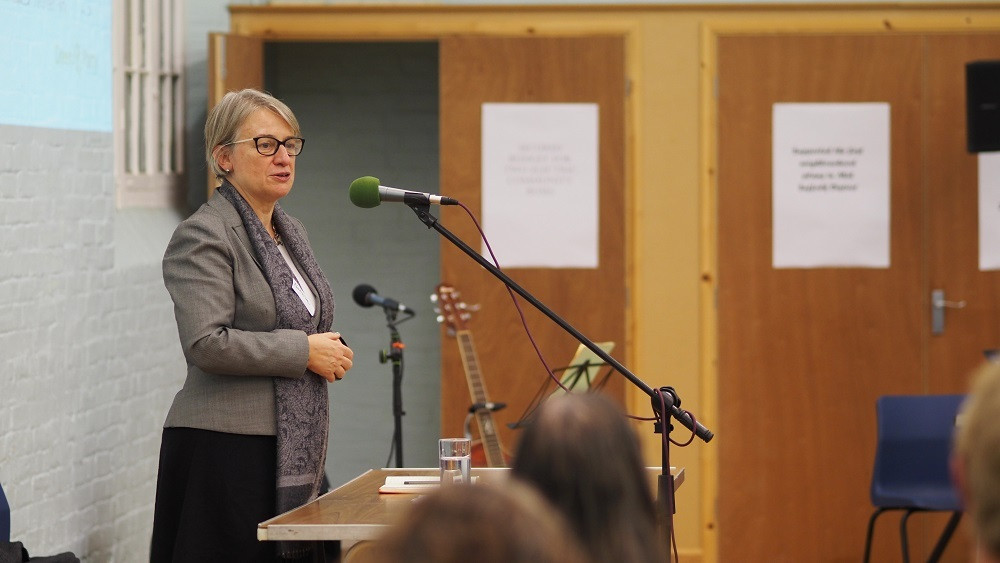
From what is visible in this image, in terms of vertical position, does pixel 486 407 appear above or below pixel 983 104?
below

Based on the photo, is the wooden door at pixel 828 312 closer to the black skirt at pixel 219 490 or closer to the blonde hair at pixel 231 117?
the blonde hair at pixel 231 117

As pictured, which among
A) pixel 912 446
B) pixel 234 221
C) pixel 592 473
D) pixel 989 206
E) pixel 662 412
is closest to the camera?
pixel 592 473

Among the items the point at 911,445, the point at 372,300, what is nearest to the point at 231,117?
the point at 372,300

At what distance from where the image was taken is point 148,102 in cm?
481

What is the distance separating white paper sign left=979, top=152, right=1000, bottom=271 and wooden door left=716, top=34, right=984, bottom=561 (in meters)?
0.04

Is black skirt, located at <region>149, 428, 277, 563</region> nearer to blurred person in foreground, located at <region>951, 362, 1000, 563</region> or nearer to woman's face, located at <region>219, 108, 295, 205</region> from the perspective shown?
woman's face, located at <region>219, 108, 295, 205</region>

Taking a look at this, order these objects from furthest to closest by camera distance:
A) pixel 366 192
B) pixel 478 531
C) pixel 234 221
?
pixel 234 221
pixel 366 192
pixel 478 531

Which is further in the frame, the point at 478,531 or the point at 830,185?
the point at 830,185

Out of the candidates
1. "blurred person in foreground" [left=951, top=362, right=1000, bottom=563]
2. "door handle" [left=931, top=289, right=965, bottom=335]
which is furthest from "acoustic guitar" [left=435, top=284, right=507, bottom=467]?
"blurred person in foreground" [left=951, top=362, right=1000, bottom=563]

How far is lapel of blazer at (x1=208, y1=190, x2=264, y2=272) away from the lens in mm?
2889

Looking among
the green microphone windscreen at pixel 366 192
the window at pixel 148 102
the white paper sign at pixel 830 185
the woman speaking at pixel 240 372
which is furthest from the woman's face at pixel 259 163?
the white paper sign at pixel 830 185

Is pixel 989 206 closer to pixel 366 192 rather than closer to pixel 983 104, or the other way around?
pixel 983 104

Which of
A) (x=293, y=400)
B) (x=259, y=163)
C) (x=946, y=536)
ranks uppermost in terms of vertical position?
(x=259, y=163)

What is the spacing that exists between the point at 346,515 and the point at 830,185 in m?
3.09
